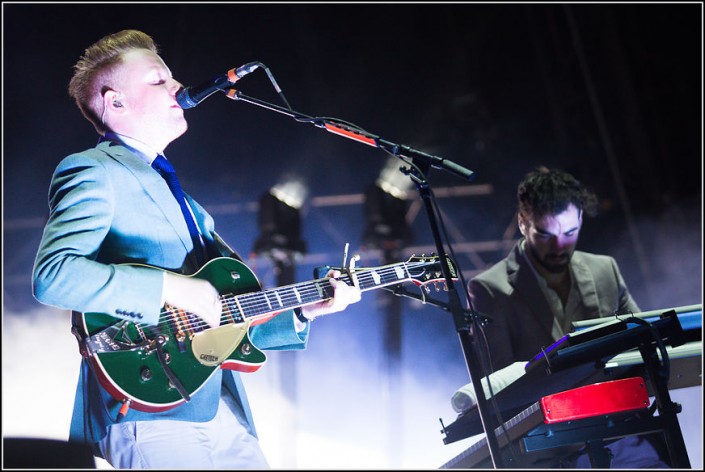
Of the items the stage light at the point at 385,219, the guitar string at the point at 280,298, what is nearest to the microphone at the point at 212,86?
the guitar string at the point at 280,298

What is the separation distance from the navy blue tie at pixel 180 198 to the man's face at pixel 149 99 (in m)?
0.09

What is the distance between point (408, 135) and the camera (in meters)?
7.93

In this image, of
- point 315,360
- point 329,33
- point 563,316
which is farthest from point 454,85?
point 563,316

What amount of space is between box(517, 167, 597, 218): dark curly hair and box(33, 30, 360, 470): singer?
1720 millimetres

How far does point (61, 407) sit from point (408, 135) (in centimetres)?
454

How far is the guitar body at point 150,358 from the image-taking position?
2.31 m

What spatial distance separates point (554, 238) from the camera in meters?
4.05

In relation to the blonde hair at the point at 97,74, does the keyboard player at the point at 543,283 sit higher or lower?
lower

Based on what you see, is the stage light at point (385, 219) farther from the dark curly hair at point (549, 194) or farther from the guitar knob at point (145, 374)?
the guitar knob at point (145, 374)

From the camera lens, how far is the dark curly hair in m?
4.04

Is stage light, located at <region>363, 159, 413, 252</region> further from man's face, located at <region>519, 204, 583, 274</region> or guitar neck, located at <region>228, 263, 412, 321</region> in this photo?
guitar neck, located at <region>228, 263, 412, 321</region>

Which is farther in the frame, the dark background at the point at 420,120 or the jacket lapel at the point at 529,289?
the dark background at the point at 420,120

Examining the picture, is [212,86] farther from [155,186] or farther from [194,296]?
[194,296]

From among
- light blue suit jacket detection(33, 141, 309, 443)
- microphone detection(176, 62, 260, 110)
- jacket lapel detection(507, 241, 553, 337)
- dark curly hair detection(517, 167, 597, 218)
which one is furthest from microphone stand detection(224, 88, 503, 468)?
dark curly hair detection(517, 167, 597, 218)
